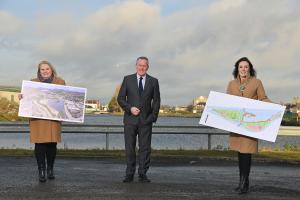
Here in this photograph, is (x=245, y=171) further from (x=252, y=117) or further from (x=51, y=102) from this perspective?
(x=51, y=102)

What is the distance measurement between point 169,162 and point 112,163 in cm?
146

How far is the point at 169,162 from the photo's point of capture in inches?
545

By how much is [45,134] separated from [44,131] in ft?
0.20

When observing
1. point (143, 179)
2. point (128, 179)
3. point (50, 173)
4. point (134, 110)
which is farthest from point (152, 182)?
point (50, 173)

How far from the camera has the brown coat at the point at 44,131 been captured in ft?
31.6

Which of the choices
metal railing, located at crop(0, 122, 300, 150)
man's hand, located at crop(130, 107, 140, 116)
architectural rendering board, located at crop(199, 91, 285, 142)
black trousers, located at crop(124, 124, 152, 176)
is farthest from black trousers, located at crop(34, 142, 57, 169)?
metal railing, located at crop(0, 122, 300, 150)

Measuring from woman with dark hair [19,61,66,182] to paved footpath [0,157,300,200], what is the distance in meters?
0.31

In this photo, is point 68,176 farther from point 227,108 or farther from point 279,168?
point 279,168

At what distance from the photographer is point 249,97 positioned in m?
8.89

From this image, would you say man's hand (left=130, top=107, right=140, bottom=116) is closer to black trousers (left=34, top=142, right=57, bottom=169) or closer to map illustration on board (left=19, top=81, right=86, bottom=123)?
map illustration on board (left=19, top=81, right=86, bottom=123)

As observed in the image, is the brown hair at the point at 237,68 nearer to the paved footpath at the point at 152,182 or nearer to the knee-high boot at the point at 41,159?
the paved footpath at the point at 152,182

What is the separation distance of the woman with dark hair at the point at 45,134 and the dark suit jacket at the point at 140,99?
3.82ft

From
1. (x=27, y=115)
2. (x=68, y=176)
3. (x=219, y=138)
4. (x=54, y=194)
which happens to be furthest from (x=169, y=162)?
(x=219, y=138)

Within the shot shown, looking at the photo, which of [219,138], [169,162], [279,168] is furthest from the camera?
[219,138]
